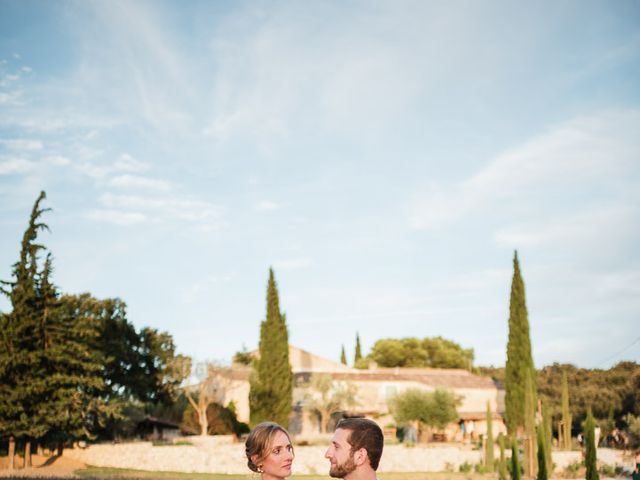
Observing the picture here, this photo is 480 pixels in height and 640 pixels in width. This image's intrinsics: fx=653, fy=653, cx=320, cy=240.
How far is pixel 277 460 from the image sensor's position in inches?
144

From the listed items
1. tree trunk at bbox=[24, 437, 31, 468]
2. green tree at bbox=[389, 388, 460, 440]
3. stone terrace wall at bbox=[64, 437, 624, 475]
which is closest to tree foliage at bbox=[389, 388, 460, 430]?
green tree at bbox=[389, 388, 460, 440]

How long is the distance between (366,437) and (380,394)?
5308cm

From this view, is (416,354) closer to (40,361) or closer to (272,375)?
(272,375)

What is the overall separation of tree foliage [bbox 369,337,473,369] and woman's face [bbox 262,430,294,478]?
76.4 metres

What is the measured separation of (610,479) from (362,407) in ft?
86.7

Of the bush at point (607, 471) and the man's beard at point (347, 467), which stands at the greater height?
the man's beard at point (347, 467)

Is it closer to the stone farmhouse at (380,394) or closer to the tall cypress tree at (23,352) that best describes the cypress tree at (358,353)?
the stone farmhouse at (380,394)

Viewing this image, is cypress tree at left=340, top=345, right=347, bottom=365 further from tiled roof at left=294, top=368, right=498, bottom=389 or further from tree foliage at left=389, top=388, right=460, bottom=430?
tree foliage at left=389, top=388, right=460, bottom=430

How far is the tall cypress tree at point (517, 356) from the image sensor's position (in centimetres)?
4344

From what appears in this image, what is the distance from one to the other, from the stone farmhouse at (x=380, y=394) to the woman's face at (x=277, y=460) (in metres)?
45.5

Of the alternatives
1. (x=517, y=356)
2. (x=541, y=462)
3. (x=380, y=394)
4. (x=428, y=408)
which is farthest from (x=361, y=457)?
(x=380, y=394)

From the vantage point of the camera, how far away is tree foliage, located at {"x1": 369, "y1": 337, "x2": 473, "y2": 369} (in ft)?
259

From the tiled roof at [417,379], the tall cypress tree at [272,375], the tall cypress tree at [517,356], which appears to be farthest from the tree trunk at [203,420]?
the tall cypress tree at [517,356]

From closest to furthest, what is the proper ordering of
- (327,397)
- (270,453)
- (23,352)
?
(270,453) → (23,352) → (327,397)
